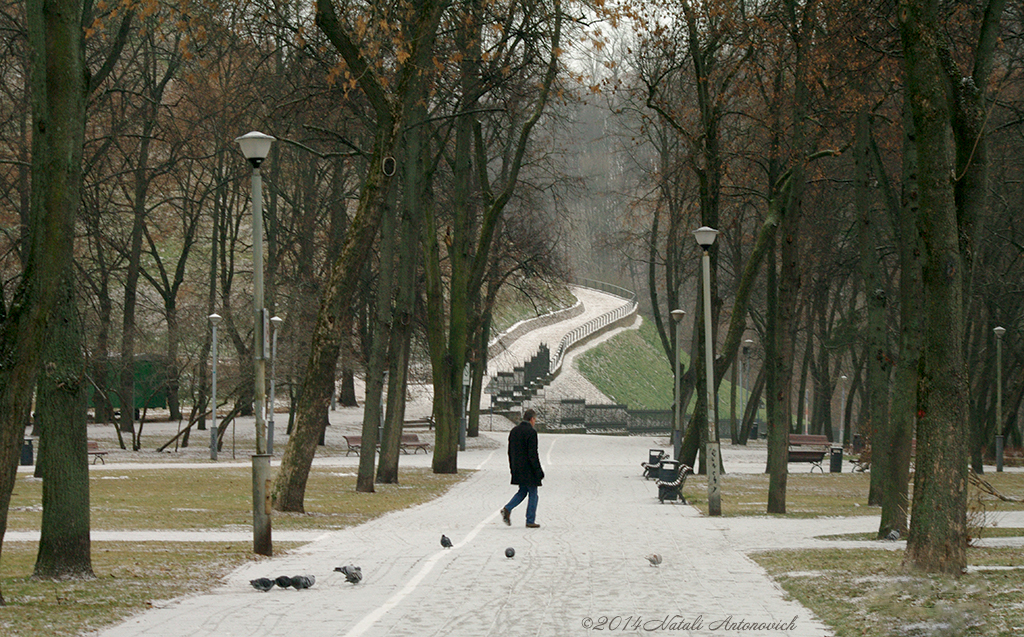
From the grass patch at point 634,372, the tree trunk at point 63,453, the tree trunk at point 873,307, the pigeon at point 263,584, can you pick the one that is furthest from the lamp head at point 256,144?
the grass patch at point 634,372

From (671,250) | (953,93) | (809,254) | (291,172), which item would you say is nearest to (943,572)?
(953,93)

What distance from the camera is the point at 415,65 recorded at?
18938mm

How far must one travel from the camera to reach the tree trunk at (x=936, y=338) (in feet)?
34.9

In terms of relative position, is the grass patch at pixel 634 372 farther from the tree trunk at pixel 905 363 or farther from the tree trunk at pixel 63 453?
the tree trunk at pixel 63 453

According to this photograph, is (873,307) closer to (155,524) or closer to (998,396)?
(155,524)

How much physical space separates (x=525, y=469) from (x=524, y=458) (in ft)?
0.60

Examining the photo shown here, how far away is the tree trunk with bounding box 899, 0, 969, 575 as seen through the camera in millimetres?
10633

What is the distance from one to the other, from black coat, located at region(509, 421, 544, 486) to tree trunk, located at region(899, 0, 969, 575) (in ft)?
21.7

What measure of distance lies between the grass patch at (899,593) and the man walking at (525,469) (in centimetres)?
448

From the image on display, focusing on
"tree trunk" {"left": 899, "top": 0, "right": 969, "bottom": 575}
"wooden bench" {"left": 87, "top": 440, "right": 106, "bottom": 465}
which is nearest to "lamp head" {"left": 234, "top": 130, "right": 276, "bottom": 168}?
"tree trunk" {"left": 899, "top": 0, "right": 969, "bottom": 575}

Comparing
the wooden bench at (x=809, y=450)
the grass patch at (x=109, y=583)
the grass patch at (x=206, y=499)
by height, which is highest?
the wooden bench at (x=809, y=450)

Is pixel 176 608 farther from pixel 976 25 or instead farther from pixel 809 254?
pixel 809 254

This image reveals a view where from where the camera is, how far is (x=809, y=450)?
37.4 meters

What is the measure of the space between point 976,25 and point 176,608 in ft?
40.9
